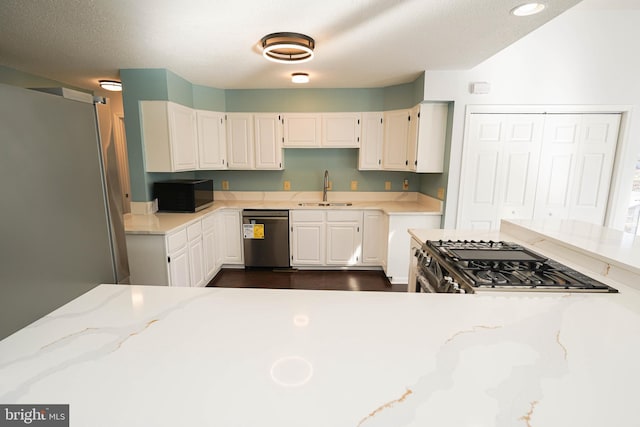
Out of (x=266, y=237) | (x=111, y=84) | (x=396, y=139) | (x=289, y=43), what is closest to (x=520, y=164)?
(x=396, y=139)

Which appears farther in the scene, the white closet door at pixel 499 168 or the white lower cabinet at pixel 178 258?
the white closet door at pixel 499 168

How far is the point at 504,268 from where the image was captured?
1439 mm

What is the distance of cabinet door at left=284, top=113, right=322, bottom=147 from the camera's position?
380 cm

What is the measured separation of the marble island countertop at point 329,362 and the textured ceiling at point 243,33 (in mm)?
1685

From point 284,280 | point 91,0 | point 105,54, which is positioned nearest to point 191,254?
point 284,280

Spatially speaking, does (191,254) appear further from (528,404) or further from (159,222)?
(528,404)

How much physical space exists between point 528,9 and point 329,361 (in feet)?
7.47

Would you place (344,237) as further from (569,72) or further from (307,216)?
(569,72)

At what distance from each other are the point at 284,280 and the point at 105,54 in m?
2.78

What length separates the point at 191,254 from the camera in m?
2.98

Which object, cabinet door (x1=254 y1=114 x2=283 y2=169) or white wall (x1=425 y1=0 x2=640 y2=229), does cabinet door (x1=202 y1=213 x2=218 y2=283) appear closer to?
cabinet door (x1=254 y1=114 x2=283 y2=169)

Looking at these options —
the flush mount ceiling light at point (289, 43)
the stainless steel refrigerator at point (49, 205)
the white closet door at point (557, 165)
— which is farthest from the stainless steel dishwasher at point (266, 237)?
the white closet door at point (557, 165)

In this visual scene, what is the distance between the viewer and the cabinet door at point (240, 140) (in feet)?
12.5

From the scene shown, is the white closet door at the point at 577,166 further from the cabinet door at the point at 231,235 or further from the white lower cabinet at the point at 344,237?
the cabinet door at the point at 231,235
